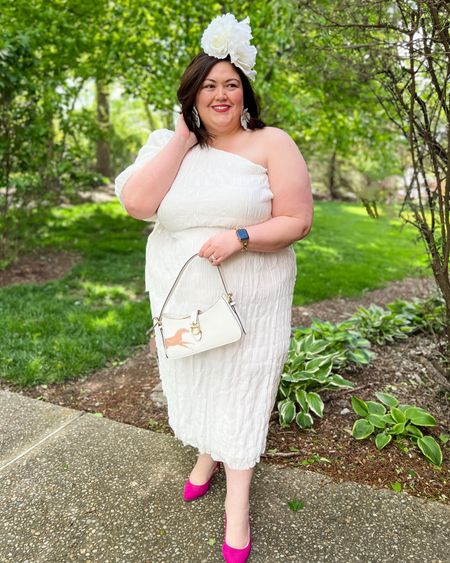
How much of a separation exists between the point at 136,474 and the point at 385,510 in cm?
114

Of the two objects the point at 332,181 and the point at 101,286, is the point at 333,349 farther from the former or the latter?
the point at 332,181

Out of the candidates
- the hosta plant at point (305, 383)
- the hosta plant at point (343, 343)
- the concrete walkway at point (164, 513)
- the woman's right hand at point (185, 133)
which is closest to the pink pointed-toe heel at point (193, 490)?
the concrete walkway at point (164, 513)

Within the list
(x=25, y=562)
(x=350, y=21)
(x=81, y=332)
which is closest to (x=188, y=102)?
(x=350, y=21)

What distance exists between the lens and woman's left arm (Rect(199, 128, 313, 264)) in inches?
68.2

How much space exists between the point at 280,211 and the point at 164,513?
4.48 ft

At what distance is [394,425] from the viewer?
2553mm

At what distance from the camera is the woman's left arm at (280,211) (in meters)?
1.73

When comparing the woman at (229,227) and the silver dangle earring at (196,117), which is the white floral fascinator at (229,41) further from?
the silver dangle earring at (196,117)

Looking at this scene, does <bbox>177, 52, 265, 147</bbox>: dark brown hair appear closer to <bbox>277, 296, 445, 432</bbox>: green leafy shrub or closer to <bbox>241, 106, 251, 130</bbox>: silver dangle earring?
<bbox>241, 106, 251, 130</bbox>: silver dangle earring

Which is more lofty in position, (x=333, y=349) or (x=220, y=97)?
(x=220, y=97)

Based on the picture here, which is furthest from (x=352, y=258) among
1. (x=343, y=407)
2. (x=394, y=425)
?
(x=394, y=425)

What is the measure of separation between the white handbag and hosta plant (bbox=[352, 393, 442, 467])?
1.17 m

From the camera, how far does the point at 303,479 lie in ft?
7.52

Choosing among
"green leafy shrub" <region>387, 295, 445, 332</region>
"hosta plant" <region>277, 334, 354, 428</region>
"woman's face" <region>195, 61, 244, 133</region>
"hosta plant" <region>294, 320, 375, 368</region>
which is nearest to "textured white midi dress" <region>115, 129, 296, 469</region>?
"woman's face" <region>195, 61, 244, 133</region>
